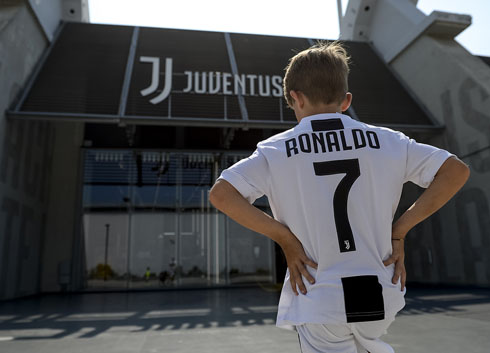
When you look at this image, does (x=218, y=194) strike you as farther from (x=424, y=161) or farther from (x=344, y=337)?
(x=424, y=161)

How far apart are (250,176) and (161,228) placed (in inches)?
508

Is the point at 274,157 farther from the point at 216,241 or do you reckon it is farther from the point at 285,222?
the point at 216,241

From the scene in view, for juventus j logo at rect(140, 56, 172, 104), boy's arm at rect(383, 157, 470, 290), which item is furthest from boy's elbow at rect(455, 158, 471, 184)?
juventus j logo at rect(140, 56, 172, 104)

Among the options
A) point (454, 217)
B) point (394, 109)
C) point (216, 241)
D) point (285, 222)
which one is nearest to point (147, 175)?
point (216, 241)

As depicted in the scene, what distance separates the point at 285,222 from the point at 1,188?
373 inches

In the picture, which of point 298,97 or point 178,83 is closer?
point 298,97

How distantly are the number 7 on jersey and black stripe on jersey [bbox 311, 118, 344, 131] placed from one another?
0.12 m

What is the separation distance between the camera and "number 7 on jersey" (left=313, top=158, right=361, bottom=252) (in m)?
1.05

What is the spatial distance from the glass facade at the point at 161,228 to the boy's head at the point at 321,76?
1267cm

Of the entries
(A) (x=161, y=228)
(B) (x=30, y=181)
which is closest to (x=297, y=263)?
(B) (x=30, y=181)

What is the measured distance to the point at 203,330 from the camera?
15.5 feet

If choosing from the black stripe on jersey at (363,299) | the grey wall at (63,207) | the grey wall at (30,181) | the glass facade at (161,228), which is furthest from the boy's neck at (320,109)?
the grey wall at (63,207)

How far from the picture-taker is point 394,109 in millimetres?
10648

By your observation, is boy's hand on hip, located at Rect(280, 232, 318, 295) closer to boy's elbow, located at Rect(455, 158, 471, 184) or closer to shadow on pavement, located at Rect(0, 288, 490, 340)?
boy's elbow, located at Rect(455, 158, 471, 184)
